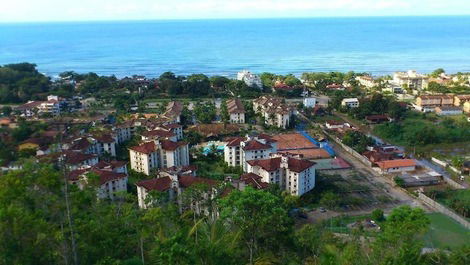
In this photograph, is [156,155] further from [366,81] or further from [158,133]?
[366,81]

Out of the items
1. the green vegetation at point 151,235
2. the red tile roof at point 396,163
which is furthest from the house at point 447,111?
the green vegetation at point 151,235

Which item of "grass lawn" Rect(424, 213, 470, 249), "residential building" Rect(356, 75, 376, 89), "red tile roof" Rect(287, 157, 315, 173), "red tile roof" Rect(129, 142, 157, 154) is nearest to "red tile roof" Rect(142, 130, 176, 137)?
"red tile roof" Rect(129, 142, 157, 154)

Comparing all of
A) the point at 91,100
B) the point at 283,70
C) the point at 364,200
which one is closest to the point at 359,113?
the point at 364,200

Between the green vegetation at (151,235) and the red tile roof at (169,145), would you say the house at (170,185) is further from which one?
the green vegetation at (151,235)

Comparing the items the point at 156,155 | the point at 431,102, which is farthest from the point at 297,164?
the point at 431,102

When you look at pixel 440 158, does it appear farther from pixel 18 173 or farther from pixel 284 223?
pixel 18 173

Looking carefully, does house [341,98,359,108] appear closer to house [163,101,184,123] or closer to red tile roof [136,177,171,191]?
house [163,101,184,123]

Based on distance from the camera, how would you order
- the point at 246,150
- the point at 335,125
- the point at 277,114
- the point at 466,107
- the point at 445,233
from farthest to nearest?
the point at 466,107
the point at 335,125
the point at 277,114
the point at 246,150
the point at 445,233
